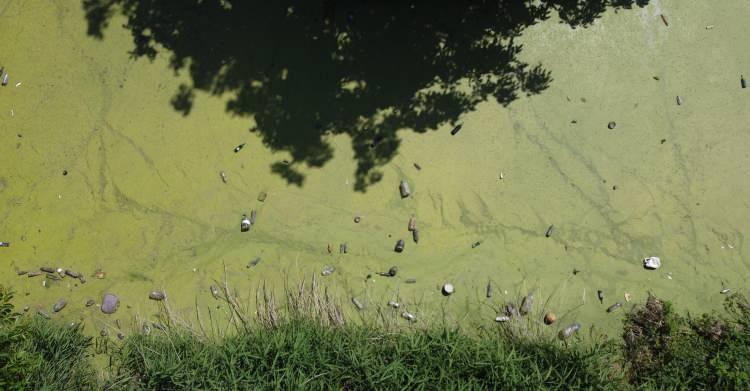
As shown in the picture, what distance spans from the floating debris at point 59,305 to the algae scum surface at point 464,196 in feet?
0.24

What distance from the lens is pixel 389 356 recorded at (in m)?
4.06

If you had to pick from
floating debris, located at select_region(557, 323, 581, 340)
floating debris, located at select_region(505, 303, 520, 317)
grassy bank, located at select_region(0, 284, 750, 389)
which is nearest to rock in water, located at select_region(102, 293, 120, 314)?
grassy bank, located at select_region(0, 284, 750, 389)

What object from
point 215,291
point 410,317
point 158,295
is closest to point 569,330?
point 410,317

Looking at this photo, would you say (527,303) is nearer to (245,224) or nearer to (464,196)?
(464,196)

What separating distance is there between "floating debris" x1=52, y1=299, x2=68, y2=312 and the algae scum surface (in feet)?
0.24

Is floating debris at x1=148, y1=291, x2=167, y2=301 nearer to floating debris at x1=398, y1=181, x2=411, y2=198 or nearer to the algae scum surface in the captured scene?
the algae scum surface

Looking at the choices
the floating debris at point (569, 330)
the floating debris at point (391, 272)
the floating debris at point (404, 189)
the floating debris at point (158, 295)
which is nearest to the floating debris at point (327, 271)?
the floating debris at point (391, 272)

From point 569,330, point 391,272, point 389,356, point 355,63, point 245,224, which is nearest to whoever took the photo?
point 389,356

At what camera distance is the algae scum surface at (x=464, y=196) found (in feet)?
14.0

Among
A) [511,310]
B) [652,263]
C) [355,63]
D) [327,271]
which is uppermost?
[355,63]

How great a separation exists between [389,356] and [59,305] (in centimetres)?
253

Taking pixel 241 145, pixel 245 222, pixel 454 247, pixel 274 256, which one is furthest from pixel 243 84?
pixel 454 247

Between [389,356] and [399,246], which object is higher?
[399,246]

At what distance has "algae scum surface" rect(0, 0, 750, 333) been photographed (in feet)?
14.0
